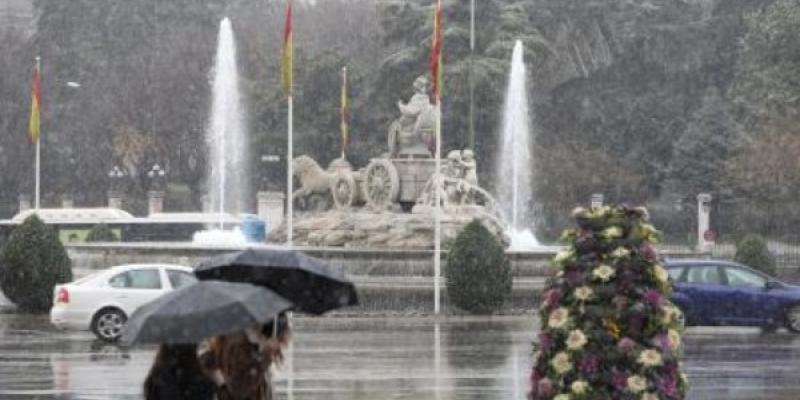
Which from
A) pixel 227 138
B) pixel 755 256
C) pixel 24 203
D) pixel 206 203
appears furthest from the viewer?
pixel 24 203

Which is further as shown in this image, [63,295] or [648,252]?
[63,295]

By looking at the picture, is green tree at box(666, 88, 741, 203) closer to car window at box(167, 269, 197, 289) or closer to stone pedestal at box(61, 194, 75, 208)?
stone pedestal at box(61, 194, 75, 208)

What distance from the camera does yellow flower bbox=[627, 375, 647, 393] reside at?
11.7 m

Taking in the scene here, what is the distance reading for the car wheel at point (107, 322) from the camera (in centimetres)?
2750

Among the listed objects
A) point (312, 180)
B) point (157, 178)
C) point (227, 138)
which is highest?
point (227, 138)

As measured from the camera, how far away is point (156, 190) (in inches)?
3046

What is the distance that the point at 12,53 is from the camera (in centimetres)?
8119

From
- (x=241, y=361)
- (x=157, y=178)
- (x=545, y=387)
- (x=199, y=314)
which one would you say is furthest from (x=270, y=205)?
(x=199, y=314)

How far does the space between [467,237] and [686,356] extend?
1021 cm

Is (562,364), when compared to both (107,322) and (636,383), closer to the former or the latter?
(636,383)

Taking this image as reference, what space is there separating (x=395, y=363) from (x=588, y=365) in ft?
34.5

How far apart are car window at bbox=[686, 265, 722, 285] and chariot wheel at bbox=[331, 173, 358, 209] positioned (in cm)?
1220

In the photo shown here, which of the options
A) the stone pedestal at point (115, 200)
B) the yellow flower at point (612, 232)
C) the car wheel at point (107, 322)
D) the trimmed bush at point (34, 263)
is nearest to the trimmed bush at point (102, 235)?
the trimmed bush at point (34, 263)

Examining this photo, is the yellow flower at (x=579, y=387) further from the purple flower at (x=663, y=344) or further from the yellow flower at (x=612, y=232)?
the yellow flower at (x=612, y=232)
